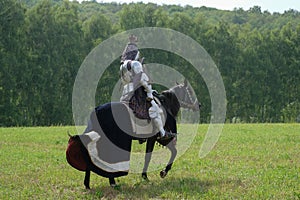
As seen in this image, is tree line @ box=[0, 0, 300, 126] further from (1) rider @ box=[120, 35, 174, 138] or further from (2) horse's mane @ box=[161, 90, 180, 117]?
(1) rider @ box=[120, 35, 174, 138]

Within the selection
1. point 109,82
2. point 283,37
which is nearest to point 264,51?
point 283,37

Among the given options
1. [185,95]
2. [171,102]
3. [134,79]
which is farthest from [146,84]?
[185,95]

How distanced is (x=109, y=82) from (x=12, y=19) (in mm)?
10975

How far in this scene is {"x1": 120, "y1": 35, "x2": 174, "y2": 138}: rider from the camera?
33.0ft

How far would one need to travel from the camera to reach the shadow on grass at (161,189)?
9.36 metres

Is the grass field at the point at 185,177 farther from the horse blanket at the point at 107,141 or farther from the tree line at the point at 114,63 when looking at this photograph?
the tree line at the point at 114,63

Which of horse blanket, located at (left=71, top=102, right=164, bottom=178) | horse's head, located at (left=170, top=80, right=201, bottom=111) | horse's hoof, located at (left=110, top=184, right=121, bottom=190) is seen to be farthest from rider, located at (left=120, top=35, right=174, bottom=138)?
horse's hoof, located at (left=110, top=184, right=121, bottom=190)

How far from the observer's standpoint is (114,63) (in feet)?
157

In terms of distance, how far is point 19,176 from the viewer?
11.7m

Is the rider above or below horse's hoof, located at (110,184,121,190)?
above

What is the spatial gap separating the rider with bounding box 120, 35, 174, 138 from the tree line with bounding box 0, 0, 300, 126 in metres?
35.3

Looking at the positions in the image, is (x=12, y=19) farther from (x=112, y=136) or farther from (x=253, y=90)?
(x=112, y=136)

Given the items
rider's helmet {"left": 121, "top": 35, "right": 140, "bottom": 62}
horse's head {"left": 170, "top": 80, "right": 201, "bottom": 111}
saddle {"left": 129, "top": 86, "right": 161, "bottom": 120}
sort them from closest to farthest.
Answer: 1. saddle {"left": 129, "top": 86, "right": 161, "bottom": 120}
2. rider's helmet {"left": 121, "top": 35, "right": 140, "bottom": 62}
3. horse's head {"left": 170, "top": 80, "right": 201, "bottom": 111}

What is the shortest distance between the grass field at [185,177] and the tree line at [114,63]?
28.7 m
